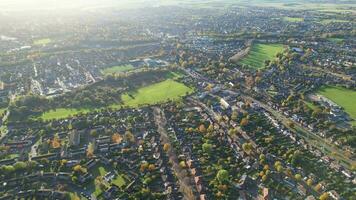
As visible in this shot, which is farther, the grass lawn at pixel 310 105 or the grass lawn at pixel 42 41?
the grass lawn at pixel 42 41

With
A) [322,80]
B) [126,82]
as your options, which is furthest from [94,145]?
[322,80]

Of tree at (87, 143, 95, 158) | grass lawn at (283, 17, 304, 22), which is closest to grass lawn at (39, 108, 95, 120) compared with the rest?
tree at (87, 143, 95, 158)

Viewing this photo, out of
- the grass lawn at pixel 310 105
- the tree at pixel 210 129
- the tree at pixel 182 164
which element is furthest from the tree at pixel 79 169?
the grass lawn at pixel 310 105

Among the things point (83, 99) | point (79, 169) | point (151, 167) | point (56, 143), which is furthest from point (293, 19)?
point (79, 169)

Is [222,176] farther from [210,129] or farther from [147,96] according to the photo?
[147,96]

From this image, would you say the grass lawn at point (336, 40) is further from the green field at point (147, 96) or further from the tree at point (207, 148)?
the tree at point (207, 148)

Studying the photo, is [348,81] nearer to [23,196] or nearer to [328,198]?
[328,198]

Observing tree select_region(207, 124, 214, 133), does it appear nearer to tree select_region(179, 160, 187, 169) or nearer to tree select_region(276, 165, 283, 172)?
tree select_region(179, 160, 187, 169)
